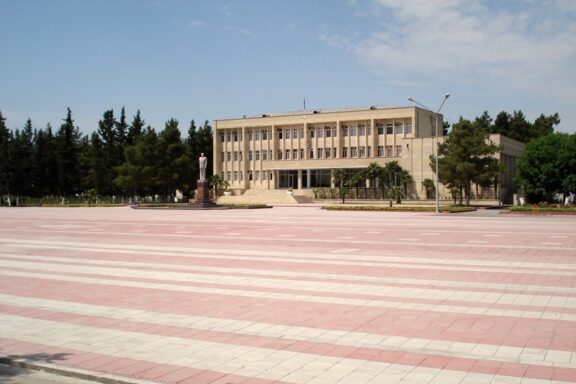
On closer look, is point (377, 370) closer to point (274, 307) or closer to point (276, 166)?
point (274, 307)

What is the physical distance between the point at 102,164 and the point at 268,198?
21728 mm

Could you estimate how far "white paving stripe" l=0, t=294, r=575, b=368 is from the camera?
5.85 m

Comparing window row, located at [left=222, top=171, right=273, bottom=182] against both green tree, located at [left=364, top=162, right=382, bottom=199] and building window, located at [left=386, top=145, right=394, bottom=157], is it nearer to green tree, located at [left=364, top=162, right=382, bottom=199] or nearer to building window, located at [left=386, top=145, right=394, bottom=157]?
building window, located at [left=386, top=145, right=394, bottom=157]

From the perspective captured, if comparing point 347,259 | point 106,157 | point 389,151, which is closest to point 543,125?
point 389,151

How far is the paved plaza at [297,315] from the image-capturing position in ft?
18.3

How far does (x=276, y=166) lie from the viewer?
7775 centimetres

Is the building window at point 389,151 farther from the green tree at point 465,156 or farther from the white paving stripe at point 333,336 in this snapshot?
the white paving stripe at point 333,336

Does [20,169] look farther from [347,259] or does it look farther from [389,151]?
[347,259]

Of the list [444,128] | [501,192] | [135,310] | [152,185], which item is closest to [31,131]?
[152,185]

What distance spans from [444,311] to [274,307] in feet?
7.79

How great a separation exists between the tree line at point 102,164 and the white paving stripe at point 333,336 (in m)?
59.7

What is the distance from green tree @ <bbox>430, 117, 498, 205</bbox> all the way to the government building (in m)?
12.4

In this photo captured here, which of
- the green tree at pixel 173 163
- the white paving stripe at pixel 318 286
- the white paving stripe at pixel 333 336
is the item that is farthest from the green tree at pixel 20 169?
the white paving stripe at pixel 333 336

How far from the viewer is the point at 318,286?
32.6 feet
